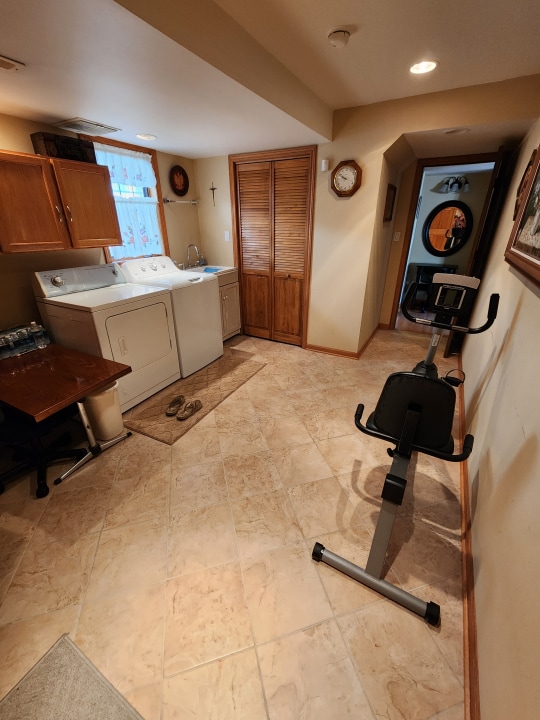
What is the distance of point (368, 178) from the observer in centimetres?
293

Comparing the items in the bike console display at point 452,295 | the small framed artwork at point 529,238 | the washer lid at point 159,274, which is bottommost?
the washer lid at point 159,274

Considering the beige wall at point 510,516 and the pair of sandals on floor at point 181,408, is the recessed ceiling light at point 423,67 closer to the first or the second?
the beige wall at point 510,516

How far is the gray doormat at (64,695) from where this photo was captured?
3.41 feet

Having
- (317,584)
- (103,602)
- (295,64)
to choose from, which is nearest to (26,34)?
(295,64)

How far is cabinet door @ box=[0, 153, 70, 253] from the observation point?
197 cm

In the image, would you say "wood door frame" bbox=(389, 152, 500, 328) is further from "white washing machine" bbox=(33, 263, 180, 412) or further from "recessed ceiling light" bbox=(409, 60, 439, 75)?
"white washing machine" bbox=(33, 263, 180, 412)

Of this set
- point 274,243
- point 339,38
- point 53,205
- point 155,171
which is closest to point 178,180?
point 155,171

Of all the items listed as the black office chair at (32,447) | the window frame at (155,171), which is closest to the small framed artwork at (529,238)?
the black office chair at (32,447)

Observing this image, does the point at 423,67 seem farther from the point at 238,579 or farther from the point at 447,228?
the point at 447,228

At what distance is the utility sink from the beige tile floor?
83.7 inches

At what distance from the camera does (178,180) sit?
3697mm

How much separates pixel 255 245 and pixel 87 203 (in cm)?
195

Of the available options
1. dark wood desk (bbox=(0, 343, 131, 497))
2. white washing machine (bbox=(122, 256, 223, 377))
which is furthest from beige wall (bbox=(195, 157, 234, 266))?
dark wood desk (bbox=(0, 343, 131, 497))

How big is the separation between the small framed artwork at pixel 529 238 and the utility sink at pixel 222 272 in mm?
2839
